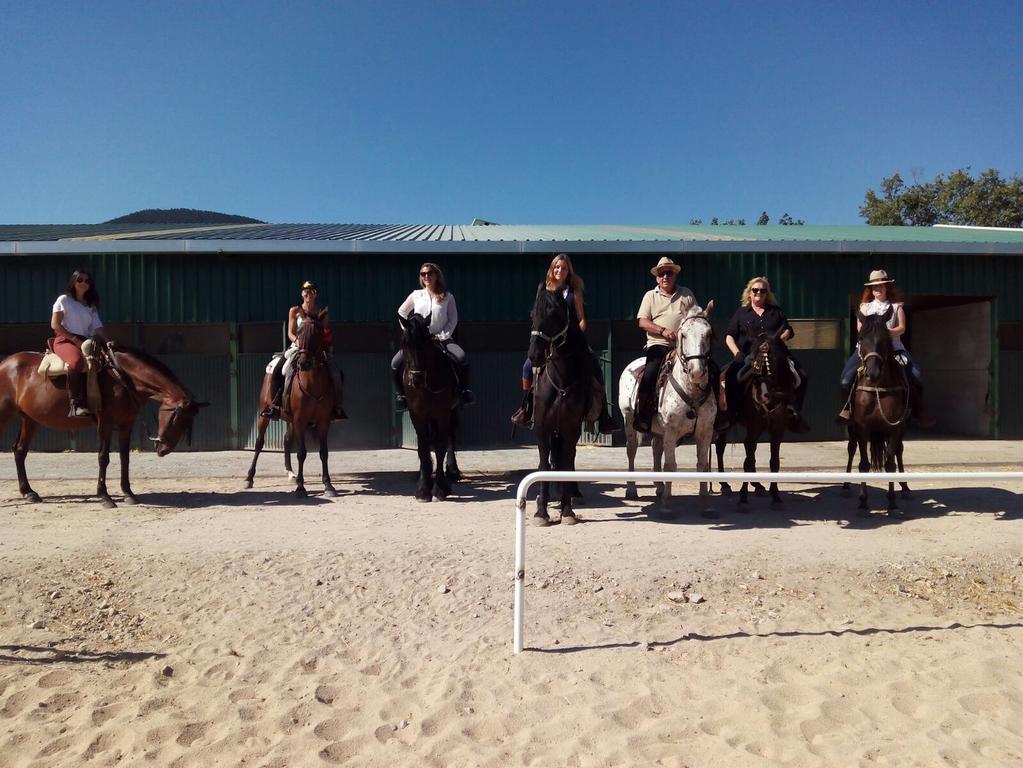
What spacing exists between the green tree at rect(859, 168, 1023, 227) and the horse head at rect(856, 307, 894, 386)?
30696 mm

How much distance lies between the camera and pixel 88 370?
7914 mm

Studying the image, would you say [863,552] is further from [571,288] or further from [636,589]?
[571,288]

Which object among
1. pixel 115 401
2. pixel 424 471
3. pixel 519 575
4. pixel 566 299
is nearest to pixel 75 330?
pixel 115 401

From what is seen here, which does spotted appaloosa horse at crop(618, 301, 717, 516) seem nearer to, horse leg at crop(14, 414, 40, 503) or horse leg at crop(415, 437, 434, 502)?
horse leg at crop(415, 437, 434, 502)

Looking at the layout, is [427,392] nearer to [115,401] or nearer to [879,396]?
[115,401]

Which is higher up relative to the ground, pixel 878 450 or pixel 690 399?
pixel 690 399

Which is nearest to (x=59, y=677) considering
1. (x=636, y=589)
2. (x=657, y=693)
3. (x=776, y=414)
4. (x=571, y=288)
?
(x=657, y=693)

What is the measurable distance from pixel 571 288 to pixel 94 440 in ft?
33.7

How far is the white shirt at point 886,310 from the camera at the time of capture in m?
7.94

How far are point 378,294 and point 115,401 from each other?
6015 mm

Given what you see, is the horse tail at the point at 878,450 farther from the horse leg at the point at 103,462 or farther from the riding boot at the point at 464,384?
the horse leg at the point at 103,462

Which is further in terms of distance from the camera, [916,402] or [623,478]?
[916,402]

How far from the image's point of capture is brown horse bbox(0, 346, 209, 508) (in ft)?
26.1

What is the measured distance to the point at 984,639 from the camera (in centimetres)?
438
